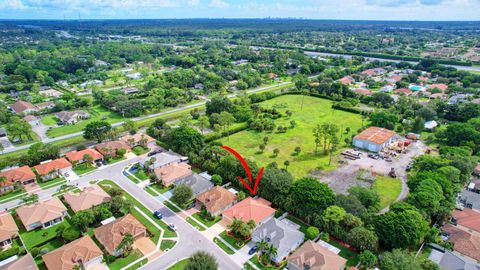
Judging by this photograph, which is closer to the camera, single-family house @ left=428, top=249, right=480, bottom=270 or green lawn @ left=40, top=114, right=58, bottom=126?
single-family house @ left=428, top=249, right=480, bottom=270

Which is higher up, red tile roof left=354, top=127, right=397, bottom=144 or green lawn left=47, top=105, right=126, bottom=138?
red tile roof left=354, top=127, right=397, bottom=144

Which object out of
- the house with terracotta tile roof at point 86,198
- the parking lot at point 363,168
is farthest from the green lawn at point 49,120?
the parking lot at point 363,168

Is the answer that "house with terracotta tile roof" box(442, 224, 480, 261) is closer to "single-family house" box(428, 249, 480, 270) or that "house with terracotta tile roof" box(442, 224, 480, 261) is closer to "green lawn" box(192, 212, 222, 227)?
"single-family house" box(428, 249, 480, 270)

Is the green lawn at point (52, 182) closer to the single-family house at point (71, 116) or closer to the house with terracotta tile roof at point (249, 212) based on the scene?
the house with terracotta tile roof at point (249, 212)

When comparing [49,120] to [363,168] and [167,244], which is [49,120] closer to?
[167,244]

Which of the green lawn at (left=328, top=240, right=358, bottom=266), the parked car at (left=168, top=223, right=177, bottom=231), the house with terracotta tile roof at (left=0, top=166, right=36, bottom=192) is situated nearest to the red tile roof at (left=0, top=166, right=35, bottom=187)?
the house with terracotta tile roof at (left=0, top=166, right=36, bottom=192)

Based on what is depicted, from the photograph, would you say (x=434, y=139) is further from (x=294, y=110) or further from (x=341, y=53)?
(x=341, y=53)
